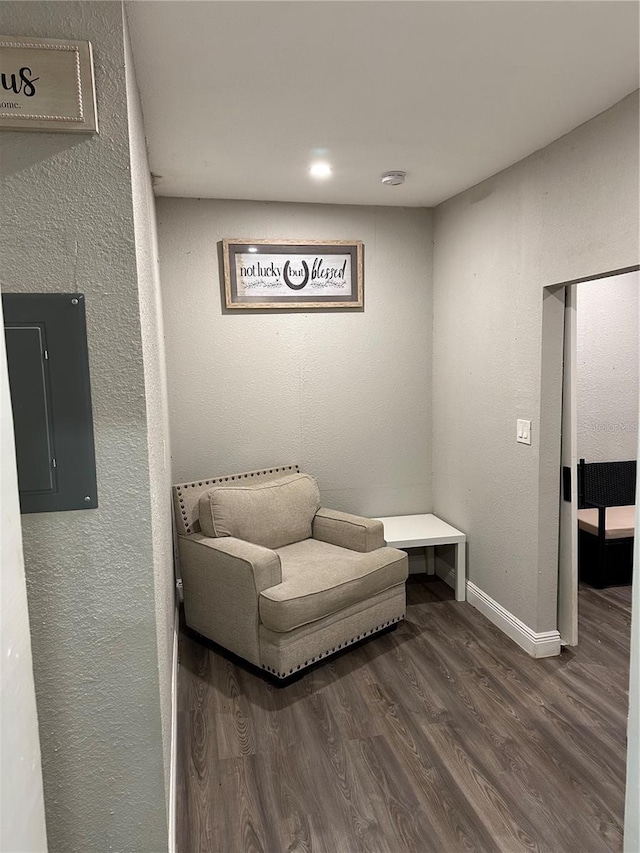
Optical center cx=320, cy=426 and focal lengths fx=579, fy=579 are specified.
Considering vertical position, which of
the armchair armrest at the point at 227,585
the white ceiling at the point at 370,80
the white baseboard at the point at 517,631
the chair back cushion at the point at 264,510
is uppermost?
the white ceiling at the point at 370,80

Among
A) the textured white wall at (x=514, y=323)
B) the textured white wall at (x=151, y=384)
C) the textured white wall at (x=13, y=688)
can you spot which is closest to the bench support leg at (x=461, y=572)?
the textured white wall at (x=514, y=323)

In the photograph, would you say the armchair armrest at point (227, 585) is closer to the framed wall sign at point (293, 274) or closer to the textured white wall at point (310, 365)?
the textured white wall at point (310, 365)

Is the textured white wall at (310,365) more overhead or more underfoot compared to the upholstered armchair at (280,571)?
more overhead

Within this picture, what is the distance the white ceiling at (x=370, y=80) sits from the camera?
62.1 inches

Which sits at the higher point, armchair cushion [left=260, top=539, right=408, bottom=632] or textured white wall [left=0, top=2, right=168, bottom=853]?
textured white wall [left=0, top=2, right=168, bottom=853]

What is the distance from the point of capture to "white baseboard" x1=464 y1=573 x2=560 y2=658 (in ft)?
9.64

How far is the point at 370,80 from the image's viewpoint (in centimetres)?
195

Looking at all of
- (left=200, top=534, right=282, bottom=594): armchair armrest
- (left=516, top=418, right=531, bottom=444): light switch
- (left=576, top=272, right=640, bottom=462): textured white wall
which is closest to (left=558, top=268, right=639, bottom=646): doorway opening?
(left=576, top=272, right=640, bottom=462): textured white wall

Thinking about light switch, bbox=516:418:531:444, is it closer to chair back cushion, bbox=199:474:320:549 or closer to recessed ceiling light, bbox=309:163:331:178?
chair back cushion, bbox=199:474:320:549

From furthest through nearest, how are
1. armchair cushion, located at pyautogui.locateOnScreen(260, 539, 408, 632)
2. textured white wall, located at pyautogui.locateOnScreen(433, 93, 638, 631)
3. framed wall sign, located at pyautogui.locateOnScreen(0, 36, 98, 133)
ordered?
1. armchair cushion, located at pyautogui.locateOnScreen(260, 539, 408, 632)
2. textured white wall, located at pyautogui.locateOnScreen(433, 93, 638, 631)
3. framed wall sign, located at pyautogui.locateOnScreen(0, 36, 98, 133)

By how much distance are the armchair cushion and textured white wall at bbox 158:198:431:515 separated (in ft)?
2.33

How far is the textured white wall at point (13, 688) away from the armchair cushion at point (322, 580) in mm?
1510

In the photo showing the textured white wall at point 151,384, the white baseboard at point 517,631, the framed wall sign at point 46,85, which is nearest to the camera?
the framed wall sign at point 46,85

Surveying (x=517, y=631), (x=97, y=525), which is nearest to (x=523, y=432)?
(x=517, y=631)
